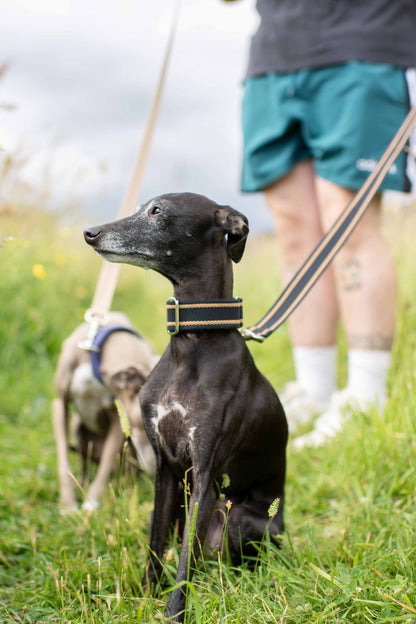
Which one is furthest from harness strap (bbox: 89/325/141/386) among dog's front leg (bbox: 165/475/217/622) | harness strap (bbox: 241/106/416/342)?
dog's front leg (bbox: 165/475/217/622)

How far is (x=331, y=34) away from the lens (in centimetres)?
291

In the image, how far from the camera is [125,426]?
66.2 inches

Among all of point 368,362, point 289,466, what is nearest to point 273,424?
point 289,466

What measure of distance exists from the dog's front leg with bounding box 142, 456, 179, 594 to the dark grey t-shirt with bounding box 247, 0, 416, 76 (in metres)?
2.17

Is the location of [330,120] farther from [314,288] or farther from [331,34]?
[314,288]

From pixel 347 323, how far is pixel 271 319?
1335 millimetres

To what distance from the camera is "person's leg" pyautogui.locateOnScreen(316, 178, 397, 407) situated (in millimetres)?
2984

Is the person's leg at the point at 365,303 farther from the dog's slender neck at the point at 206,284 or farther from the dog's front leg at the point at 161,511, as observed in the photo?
the dog's slender neck at the point at 206,284

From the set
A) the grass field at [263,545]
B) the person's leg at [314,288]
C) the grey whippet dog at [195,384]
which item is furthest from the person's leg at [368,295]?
the grey whippet dog at [195,384]

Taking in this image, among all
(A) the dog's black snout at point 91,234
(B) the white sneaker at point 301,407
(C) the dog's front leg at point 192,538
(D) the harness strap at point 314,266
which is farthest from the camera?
(B) the white sneaker at point 301,407

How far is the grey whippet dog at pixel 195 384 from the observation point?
1.54 metres

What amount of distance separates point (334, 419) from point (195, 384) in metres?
1.70

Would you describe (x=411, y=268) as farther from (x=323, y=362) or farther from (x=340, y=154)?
(x=340, y=154)

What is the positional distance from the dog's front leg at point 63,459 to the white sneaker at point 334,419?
1.13 meters
